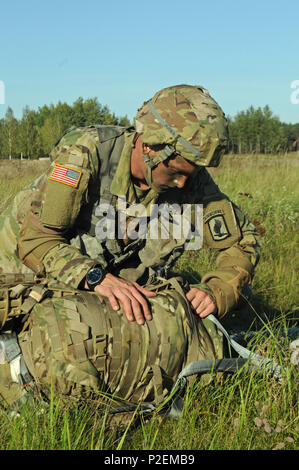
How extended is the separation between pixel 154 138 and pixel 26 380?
137 cm

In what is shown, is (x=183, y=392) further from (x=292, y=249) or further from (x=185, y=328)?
(x=292, y=249)

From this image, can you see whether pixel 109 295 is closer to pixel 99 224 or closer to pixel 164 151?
pixel 99 224

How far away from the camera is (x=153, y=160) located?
2.68m

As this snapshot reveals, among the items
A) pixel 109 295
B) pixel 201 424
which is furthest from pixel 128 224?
pixel 201 424

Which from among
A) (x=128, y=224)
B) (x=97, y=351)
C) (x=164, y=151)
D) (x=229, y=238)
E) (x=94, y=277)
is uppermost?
(x=164, y=151)

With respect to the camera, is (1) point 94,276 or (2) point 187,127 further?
(2) point 187,127

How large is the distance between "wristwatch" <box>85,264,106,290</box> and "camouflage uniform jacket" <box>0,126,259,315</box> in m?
0.03

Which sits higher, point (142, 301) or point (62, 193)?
point (62, 193)

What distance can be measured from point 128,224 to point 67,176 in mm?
528

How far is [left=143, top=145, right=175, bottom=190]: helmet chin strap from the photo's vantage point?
2.62m

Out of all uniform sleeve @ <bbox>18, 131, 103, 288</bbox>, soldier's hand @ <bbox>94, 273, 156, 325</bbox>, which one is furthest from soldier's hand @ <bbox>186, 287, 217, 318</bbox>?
uniform sleeve @ <bbox>18, 131, 103, 288</bbox>

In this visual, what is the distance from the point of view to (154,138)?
2633mm

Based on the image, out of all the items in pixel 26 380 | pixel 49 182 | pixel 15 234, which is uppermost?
pixel 49 182

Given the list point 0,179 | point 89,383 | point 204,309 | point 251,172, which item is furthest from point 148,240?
point 251,172
